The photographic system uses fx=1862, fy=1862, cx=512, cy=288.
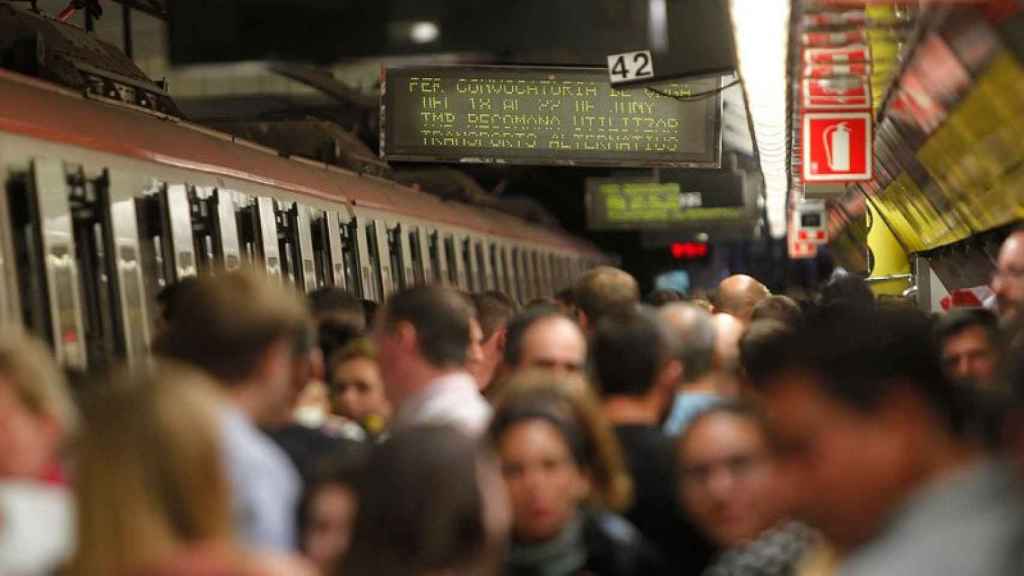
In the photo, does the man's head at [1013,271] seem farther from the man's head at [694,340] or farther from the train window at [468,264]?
the train window at [468,264]

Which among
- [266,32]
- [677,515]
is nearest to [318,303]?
[266,32]

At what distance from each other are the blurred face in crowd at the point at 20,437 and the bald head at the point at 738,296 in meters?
6.08

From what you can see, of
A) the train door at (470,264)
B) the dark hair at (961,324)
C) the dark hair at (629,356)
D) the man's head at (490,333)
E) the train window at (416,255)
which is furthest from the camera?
the train door at (470,264)

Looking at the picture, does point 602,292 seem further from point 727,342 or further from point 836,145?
point 836,145

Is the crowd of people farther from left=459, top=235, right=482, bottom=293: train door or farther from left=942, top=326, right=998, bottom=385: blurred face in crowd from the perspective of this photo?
left=459, top=235, right=482, bottom=293: train door

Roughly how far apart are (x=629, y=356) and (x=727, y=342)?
2.46 metres

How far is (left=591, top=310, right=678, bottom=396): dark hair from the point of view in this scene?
512 cm

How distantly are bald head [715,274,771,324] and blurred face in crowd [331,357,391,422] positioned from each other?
422cm

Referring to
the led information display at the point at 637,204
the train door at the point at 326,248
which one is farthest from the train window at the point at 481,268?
the led information display at the point at 637,204

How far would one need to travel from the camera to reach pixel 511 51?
823 cm

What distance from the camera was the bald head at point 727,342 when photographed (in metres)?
7.08

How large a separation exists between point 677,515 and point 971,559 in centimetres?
205

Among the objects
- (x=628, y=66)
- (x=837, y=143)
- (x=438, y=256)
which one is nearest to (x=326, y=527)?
(x=628, y=66)

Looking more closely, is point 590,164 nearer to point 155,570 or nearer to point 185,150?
point 185,150
